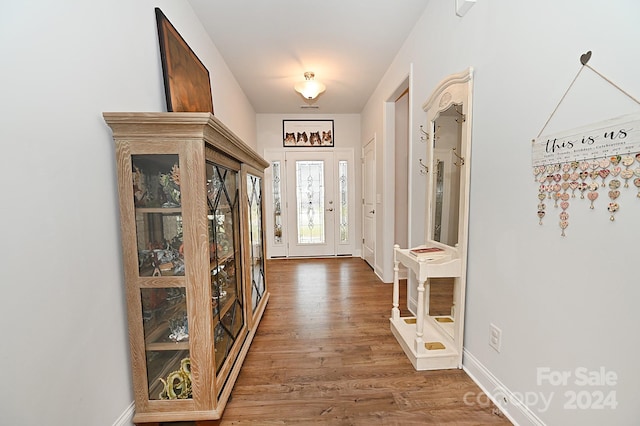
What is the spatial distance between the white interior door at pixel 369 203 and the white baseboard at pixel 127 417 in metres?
3.20

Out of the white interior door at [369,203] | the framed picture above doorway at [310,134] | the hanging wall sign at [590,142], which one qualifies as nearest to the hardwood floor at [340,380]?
the hanging wall sign at [590,142]

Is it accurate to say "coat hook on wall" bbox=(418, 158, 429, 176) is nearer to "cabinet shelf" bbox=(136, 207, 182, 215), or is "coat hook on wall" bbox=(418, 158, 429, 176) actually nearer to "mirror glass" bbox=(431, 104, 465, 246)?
"mirror glass" bbox=(431, 104, 465, 246)

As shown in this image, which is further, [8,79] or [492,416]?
[492,416]

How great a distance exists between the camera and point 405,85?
277 cm

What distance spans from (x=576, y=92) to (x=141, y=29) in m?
2.09

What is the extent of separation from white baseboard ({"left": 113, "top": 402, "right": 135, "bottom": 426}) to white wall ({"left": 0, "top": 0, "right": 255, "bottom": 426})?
0.03m

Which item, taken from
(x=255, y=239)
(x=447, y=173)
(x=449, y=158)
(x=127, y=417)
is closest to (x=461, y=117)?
(x=449, y=158)

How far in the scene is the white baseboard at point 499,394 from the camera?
47.8 inches

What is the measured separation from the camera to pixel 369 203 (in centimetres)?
428

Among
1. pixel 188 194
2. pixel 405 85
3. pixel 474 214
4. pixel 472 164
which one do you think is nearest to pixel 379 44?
pixel 405 85

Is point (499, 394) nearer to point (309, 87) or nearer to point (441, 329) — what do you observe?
point (441, 329)

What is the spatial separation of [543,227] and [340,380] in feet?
4.57

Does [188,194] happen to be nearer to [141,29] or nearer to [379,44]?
[141,29]

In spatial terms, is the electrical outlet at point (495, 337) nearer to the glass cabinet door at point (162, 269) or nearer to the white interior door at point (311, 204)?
the glass cabinet door at point (162, 269)
